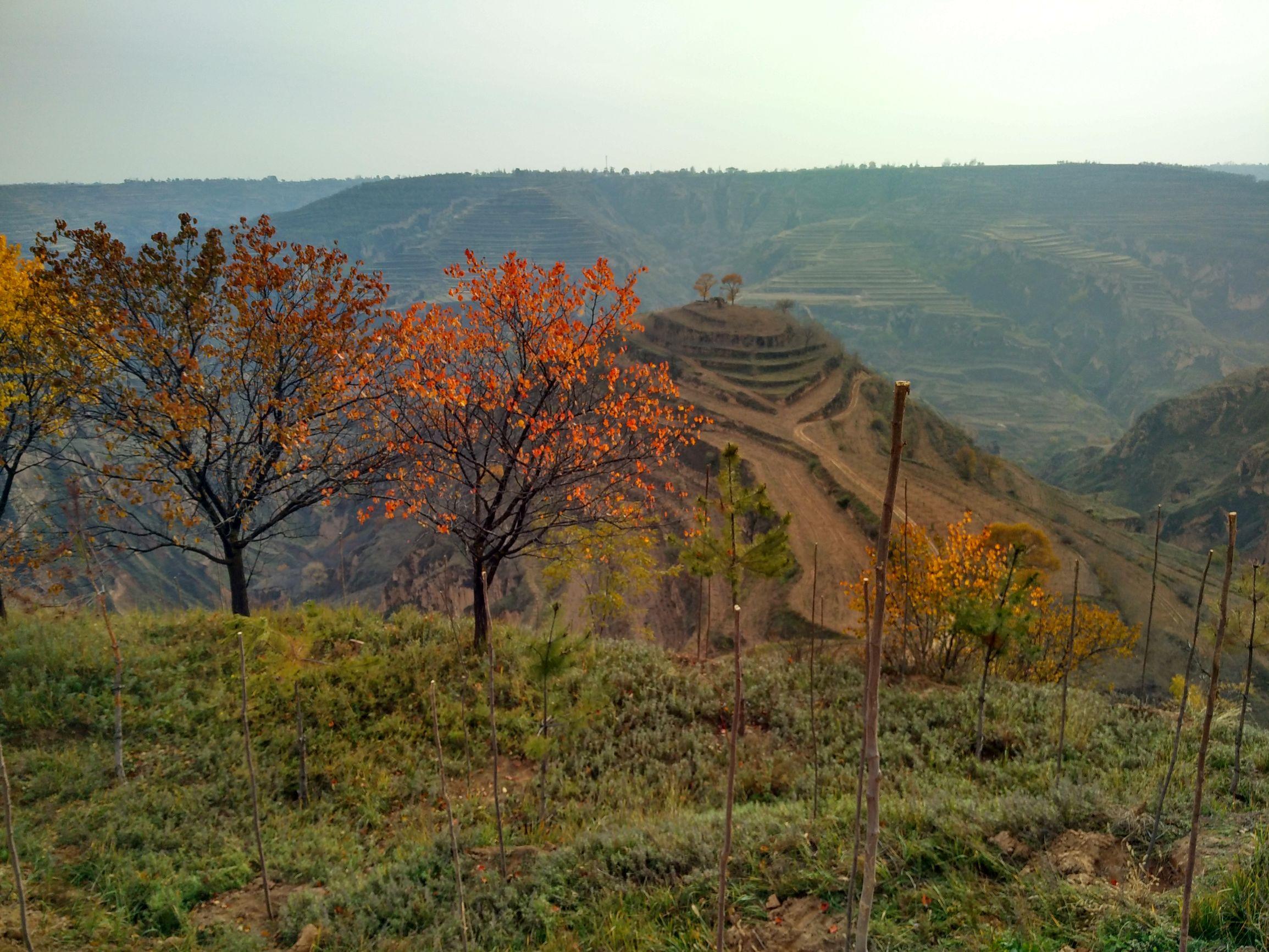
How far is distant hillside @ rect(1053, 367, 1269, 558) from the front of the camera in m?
79.5

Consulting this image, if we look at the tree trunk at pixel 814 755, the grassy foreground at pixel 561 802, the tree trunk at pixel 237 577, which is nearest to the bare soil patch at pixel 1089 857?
the grassy foreground at pixel 561 802

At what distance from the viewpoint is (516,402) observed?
1247 centimetres

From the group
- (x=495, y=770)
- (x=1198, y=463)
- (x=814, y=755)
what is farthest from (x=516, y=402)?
(x=1198, y=463)

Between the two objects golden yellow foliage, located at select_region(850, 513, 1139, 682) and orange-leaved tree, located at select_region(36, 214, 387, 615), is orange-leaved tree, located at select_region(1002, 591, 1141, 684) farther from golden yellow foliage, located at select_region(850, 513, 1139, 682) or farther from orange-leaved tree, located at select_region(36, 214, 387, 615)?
orange-leaved tree, located at select_region(36, 214, 387, 615)

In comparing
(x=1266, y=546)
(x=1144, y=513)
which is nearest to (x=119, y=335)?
(x=1266, y=546)

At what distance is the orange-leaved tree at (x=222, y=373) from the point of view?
39.4 ft

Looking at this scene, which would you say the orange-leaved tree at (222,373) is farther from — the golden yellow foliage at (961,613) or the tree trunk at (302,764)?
the golden yellow foliage at (961,613)

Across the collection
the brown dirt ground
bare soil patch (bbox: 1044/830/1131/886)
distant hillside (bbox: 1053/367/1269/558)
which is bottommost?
distant hillside (bbox: 1053/367/1269/558)

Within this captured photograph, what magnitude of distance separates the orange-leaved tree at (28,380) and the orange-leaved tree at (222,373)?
0.43 meters

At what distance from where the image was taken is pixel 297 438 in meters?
12.5

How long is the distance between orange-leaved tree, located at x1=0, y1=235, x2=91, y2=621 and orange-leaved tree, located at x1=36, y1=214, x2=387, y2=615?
43cm

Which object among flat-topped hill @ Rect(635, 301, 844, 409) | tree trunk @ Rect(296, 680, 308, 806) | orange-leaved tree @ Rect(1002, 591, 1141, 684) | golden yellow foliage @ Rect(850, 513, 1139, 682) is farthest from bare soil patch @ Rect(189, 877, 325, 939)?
flat-topped hill @ Rect(635, 301, 844, 409)

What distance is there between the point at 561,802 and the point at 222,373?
398 inches

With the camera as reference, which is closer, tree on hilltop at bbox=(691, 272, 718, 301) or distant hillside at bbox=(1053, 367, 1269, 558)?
distant hillside at bbox=(1053, 367, 1269, 558)
